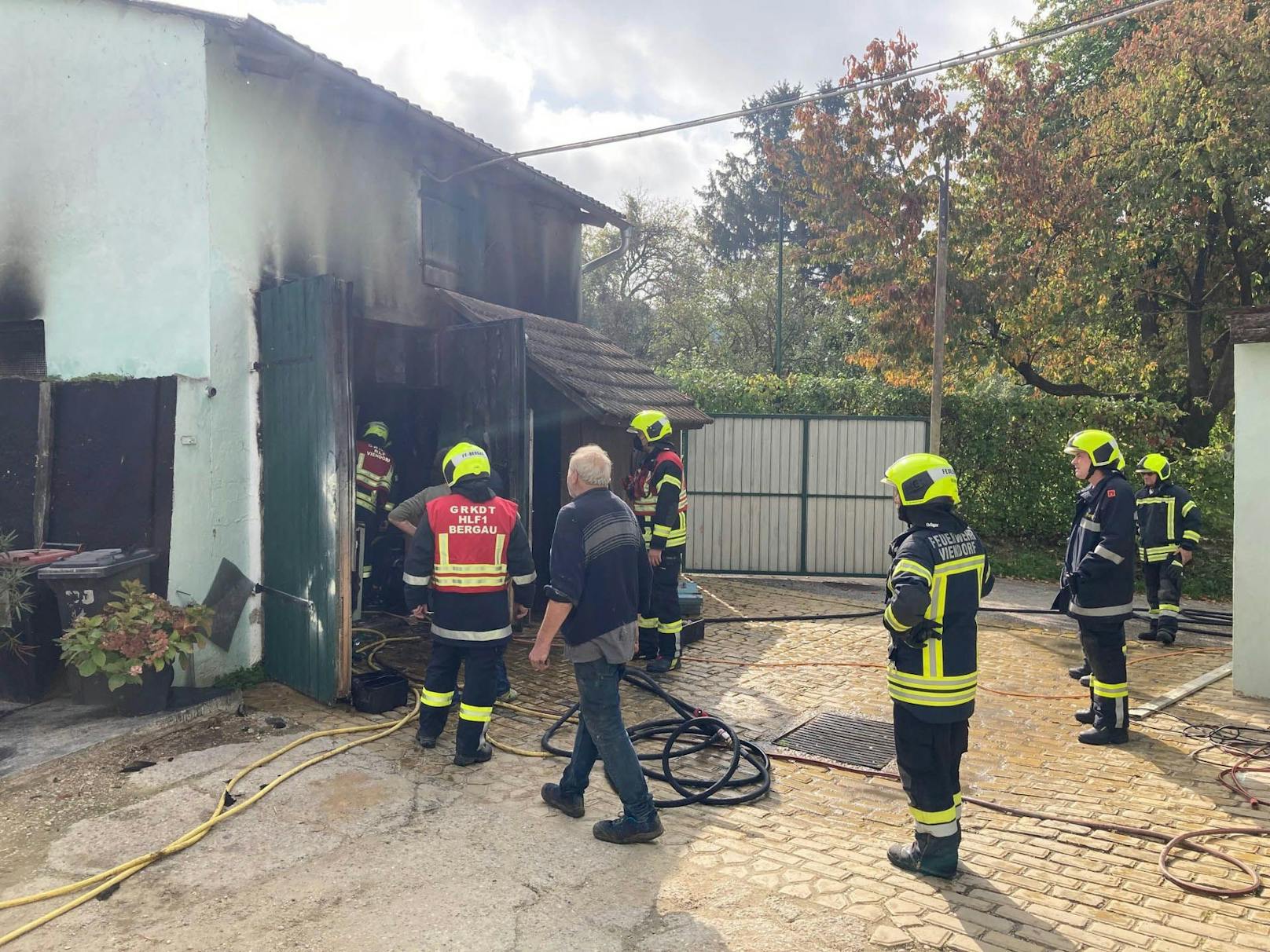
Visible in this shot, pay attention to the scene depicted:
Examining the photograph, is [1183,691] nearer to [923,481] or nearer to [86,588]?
[923,481]

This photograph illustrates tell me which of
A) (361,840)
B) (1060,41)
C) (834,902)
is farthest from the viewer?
(1060,41)

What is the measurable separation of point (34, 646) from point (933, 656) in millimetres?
6317

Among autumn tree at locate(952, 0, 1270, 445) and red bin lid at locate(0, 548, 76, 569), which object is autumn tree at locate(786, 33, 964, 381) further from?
red bin lid at locate(0, 548, 76, 569)

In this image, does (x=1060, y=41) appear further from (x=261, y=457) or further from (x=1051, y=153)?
(x=261, y=457)

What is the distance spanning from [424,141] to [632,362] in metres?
3.65

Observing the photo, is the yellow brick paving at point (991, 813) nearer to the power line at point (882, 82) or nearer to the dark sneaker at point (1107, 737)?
the dark sneaker at point (1107, 737)

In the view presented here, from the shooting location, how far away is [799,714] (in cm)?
683

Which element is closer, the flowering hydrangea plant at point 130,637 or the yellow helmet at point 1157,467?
the flowering hydrangea plant at point 130,637

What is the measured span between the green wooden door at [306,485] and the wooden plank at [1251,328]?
684 cm

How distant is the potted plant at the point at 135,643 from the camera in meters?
5.95

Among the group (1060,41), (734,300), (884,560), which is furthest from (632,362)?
(734,300)

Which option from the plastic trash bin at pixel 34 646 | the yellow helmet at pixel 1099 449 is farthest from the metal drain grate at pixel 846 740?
the plastic trash bin at pixel 34 646

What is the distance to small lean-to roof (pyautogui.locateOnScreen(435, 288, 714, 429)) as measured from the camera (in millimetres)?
8656

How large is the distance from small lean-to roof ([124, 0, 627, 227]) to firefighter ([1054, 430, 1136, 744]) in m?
6.30
